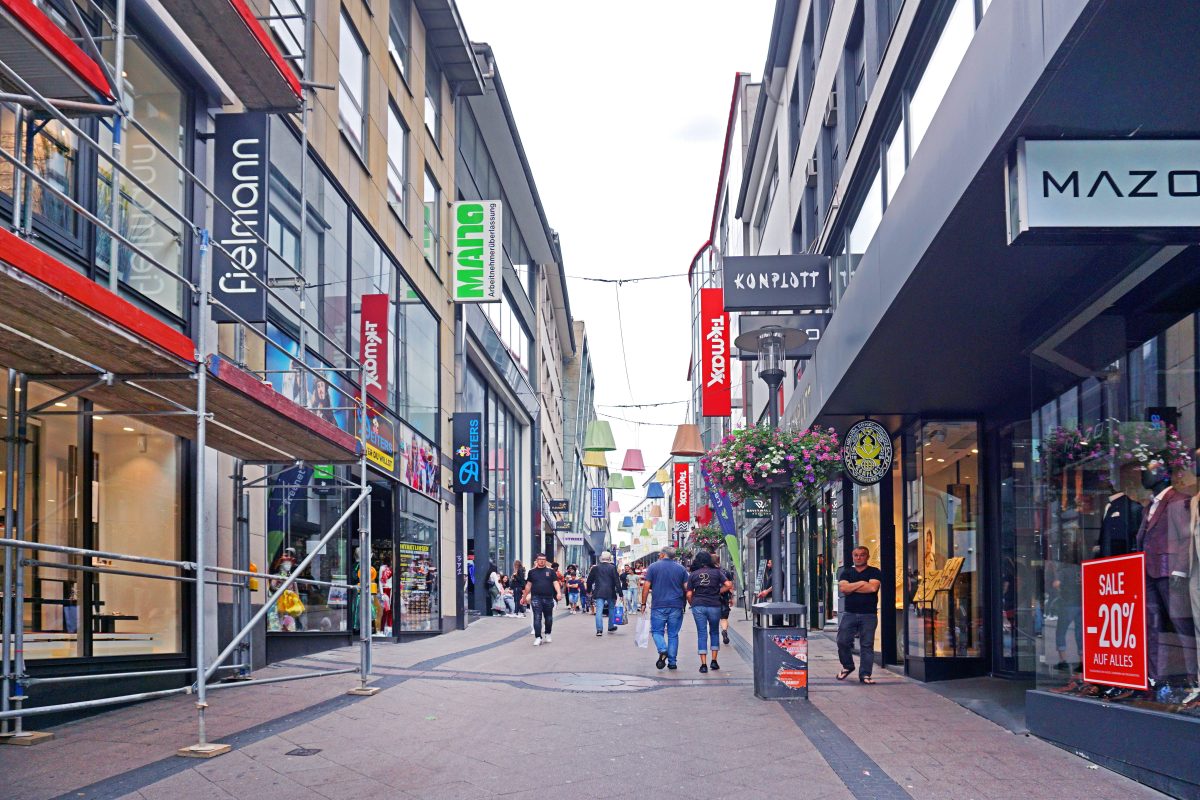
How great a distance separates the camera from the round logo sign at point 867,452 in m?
15.2

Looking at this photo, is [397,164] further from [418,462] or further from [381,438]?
[381,438]

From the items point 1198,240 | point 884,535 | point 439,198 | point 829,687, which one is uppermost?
point 439,198

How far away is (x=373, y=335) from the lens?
18734 millimetres

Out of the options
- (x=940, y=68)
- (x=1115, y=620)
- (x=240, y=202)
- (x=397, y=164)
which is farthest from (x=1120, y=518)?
(x=397, y=164)

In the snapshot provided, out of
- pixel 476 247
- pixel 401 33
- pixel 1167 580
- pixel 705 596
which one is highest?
pixel 401 33

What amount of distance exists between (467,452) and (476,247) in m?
4.66

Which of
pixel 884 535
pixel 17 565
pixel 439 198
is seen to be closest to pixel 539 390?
pixel 439 198

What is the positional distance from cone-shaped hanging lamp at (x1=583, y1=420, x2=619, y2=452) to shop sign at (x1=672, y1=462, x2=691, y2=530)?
9.84 metres

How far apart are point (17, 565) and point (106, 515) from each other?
2.59m

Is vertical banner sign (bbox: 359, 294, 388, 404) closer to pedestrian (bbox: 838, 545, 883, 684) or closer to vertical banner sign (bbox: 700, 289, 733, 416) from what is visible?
pedestrian (bbox: 838, 545, 883, 684)

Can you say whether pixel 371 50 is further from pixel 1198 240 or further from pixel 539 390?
pixel 539 390

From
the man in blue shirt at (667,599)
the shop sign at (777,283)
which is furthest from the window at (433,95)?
the man in blue shirt at (667,599)

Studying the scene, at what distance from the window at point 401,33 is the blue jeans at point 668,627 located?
1171 cm

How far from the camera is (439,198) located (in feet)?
82.7
